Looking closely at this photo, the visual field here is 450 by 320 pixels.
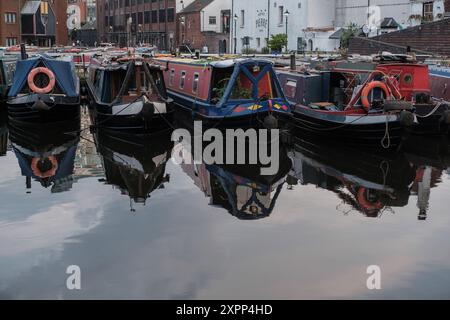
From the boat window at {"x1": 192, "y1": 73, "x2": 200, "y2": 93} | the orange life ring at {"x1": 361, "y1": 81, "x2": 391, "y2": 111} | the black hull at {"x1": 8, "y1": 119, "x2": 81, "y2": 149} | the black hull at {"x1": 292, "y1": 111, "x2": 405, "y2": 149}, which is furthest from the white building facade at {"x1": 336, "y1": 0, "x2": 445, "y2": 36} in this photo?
the black hull at {"x1": 8, "y1": 119, "x2": 81, "y2": 149}

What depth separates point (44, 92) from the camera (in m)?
21.0

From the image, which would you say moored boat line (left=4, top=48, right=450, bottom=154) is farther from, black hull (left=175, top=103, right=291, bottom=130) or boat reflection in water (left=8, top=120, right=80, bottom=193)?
boat reflection in water (left=8, top=120, right=80, bottom=193)

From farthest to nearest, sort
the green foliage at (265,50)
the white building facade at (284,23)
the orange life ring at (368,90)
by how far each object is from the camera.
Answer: the green foliage at (265,50) → the white building facade at (284,23) → the orange life ring at (368,90)

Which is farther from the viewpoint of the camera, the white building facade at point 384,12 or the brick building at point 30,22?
the brick building at point 30,22

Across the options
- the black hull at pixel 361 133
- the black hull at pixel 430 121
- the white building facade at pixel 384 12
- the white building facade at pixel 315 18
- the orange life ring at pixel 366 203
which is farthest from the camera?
the white building facade at pixel 315 18

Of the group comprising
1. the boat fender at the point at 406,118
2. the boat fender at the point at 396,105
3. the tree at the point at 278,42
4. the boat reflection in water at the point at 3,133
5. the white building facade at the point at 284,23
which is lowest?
the boat reflection in water at the point at 3,133

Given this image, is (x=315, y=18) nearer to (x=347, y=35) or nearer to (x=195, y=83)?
(x=347, y=35)

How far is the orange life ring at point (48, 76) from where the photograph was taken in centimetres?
2089

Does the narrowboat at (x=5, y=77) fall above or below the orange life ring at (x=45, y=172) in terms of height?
above

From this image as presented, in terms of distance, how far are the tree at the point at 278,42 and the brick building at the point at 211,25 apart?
14.4 metres

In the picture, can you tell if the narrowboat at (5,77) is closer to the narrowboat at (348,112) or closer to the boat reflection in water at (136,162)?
the boat reflection in water at (136,162)

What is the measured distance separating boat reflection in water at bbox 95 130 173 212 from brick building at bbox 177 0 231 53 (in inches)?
1828

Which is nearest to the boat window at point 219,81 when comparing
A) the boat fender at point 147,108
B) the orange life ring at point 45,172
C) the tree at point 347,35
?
the boat fender at point 147,108

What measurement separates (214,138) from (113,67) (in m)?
4.09
